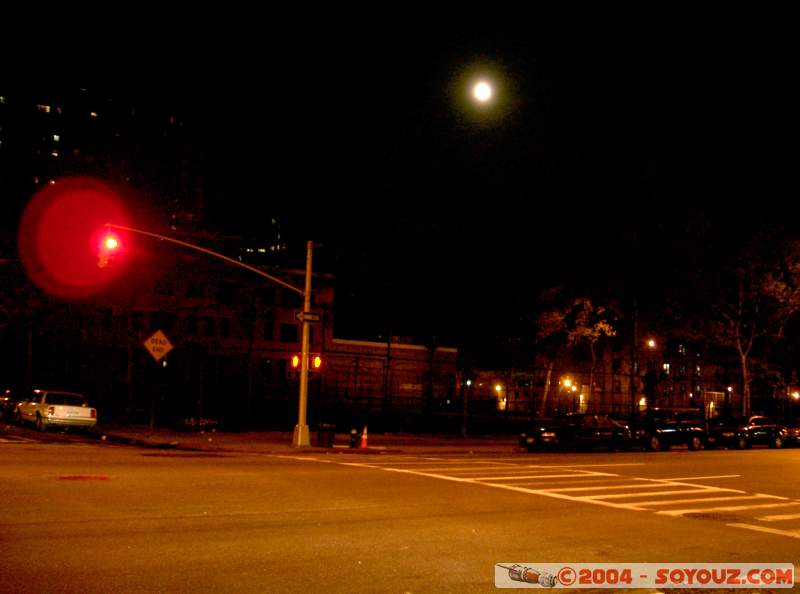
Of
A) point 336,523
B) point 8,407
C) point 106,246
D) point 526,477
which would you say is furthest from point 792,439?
point 8,407

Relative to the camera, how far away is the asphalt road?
28.2 ft

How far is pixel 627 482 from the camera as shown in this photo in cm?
2014

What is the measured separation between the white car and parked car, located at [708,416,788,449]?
91.2ft

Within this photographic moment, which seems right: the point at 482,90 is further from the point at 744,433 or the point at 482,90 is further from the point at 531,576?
the point at 744,433

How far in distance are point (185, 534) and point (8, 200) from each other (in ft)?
124

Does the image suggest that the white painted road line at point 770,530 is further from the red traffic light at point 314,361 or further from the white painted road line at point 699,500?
the red traffic light at point 314,361

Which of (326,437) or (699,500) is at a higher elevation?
(326,437)

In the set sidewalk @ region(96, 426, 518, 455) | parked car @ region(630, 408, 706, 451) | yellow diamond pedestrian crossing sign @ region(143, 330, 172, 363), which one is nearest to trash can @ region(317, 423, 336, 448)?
sidewalk @ region(96, 426, 518, 455)

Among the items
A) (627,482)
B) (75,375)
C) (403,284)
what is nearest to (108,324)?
(75,375)

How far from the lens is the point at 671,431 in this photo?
37.7 metres

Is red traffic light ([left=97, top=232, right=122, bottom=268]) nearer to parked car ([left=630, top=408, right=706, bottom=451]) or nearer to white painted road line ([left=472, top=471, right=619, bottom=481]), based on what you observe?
white painted road line ([left=472, top=471, right=619, bottom=481])

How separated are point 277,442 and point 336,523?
65.8ft

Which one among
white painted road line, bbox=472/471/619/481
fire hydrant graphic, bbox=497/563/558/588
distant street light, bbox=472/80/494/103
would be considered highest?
distant street light, bbox=472/80/494/103

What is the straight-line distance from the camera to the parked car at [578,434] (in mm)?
32969
